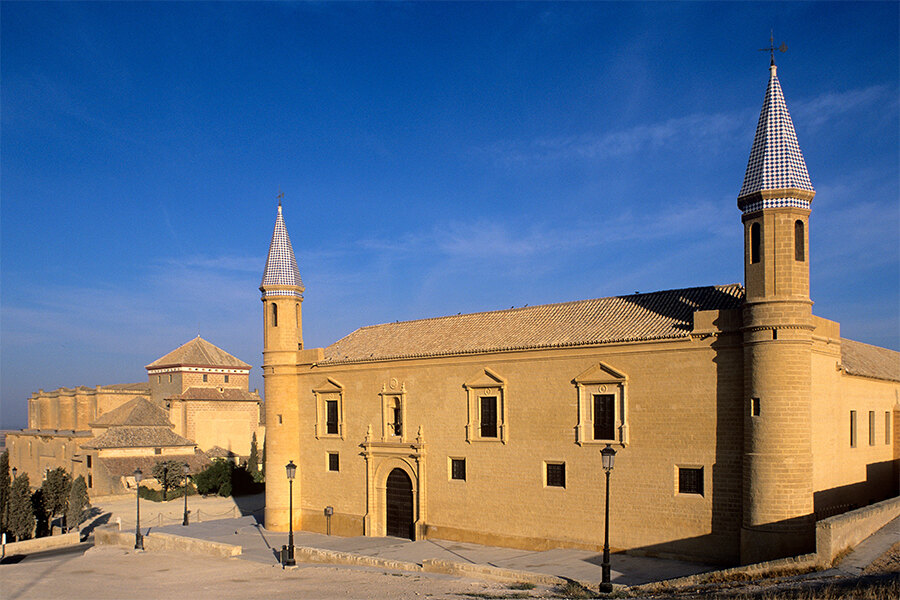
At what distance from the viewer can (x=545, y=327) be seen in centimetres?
2364

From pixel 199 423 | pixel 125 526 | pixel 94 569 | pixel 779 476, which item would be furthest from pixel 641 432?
pixel 199 423

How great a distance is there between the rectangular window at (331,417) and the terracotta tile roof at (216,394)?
86.1 feet

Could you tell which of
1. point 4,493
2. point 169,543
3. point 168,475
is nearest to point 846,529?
point 169,543

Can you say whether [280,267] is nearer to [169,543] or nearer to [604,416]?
[169,543]

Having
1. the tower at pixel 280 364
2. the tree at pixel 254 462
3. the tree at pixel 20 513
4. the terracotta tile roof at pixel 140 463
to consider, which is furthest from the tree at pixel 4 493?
the tree at pixel 254 462

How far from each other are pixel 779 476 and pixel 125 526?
2752 cm

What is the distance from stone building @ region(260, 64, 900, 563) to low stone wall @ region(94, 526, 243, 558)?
4161 mm

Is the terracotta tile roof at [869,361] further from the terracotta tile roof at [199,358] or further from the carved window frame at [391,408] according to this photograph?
the terracotta tile roof at [199,358]

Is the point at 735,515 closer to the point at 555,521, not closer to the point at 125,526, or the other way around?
the point at 555,521

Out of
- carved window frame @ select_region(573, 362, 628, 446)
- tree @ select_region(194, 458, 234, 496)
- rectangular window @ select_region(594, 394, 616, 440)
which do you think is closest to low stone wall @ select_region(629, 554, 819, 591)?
carved window frame @ select_region(573, 362, 628, 446)

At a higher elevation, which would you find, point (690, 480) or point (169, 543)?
point (690, 480)

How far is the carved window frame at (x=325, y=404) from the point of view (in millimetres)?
28156

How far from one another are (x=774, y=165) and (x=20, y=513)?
33409 mm

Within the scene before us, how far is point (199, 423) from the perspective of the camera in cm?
5206
